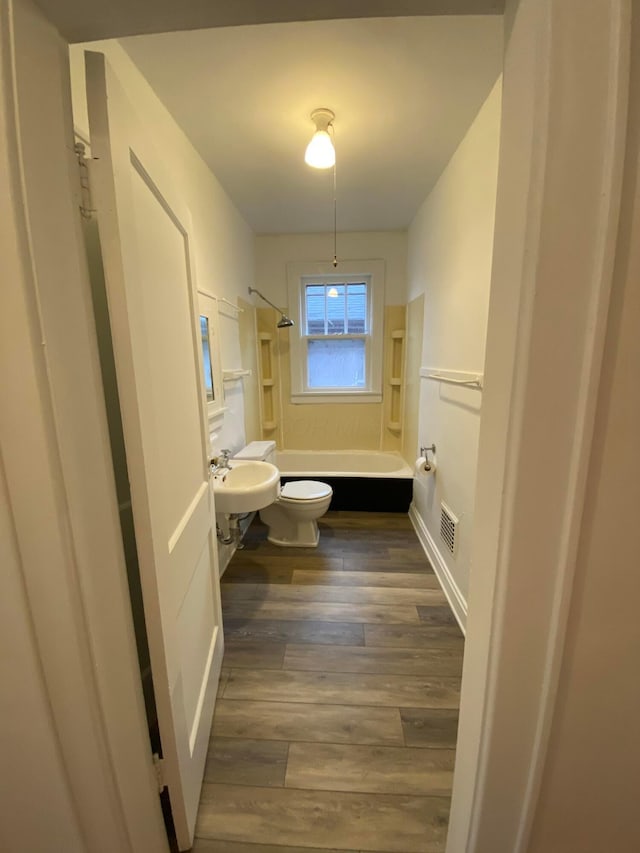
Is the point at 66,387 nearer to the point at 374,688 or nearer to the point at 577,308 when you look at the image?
the point at 577,308

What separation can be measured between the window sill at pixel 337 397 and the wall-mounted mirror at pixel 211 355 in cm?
142

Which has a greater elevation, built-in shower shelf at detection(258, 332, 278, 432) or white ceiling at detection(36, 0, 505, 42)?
white ceiling at detection(36, 0, 505, 42)

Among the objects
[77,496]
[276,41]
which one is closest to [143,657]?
[77,496]

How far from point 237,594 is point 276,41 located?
252 cm

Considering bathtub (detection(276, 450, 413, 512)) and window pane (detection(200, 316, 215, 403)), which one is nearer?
window pane (detection(200, 316, 215, 403))

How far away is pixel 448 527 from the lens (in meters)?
2.01

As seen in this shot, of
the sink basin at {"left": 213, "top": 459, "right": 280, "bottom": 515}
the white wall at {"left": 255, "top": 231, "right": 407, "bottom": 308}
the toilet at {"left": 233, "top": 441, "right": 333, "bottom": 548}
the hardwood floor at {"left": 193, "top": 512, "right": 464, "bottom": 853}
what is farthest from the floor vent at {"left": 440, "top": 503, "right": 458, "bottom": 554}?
the white wall at {"left": 255, "top": 231, "right": 407, "bottom": 308}

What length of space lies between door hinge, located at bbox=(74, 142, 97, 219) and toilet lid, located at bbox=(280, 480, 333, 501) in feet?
6.54

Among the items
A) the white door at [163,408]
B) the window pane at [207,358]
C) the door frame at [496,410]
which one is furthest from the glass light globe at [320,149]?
the door frame at [496,410]

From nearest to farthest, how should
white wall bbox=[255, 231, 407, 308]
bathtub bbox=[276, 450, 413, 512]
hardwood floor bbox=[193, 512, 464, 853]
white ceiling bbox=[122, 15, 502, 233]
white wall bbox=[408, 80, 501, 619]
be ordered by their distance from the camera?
hardwood floor bbox=[193, 512, 464, 853]
white ceiling bbox=[122, 15, 502, 233]
white wall bbox=[408, 80, 501, 619]
bathtub bbox=[276, 450, 413, 512]
white wall bbox=[255, 231, 407, 308]

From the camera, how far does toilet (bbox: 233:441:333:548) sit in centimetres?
240

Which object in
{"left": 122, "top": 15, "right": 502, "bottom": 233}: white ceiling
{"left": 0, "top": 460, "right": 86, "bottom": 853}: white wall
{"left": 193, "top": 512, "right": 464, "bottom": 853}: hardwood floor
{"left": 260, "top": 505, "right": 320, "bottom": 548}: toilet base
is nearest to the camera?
{"left": 0, "top": 460, "right": 86, "bottom": 853}: white wall

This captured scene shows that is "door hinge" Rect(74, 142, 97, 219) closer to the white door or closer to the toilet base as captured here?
the white door

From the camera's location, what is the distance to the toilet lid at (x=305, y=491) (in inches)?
94.9
